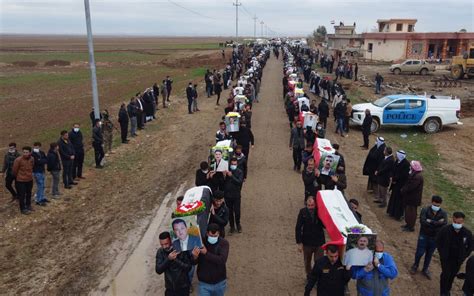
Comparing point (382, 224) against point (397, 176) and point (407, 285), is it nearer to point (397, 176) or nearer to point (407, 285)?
point (397, 176)

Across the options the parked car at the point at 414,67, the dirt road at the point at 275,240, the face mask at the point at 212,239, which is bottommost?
the dirt road at the point at 275,240

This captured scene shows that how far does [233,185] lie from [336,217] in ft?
8.40

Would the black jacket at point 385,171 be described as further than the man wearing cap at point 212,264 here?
Yes

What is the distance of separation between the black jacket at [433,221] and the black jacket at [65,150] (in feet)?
28.8

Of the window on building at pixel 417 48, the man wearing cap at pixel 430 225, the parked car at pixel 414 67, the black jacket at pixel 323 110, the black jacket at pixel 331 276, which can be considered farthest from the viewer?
the window on building at pixel 417 48

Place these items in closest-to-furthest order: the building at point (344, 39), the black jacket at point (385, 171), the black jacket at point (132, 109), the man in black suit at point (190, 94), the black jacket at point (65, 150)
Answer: the black jacket at point (385, 171), the black jacket at point (65, 150), the black jacket at point (132, 109), the man in black suit at point (190, 94), the building at point (344, 39)

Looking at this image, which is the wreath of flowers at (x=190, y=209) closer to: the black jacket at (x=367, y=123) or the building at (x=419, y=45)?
the black jacket at (x=367, y=123)

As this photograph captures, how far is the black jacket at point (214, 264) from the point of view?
5359 millimetres

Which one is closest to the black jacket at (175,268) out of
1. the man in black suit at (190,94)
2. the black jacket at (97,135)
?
the black jacket at (97,135)

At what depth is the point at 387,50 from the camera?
5231 centimetres

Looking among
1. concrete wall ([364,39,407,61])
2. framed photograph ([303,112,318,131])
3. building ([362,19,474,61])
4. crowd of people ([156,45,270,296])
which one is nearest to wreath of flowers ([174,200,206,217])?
crowd of people ([156,45,270,296])

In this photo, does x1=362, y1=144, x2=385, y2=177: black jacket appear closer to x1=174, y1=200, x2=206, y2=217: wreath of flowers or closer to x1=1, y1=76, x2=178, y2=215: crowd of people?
x1=174, y1=200, x2=206, y2=217: wreath of flowers

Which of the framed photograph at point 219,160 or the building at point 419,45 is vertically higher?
the building at point 419,45

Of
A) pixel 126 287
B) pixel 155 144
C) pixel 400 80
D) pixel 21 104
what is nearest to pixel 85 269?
pixel 126 287
